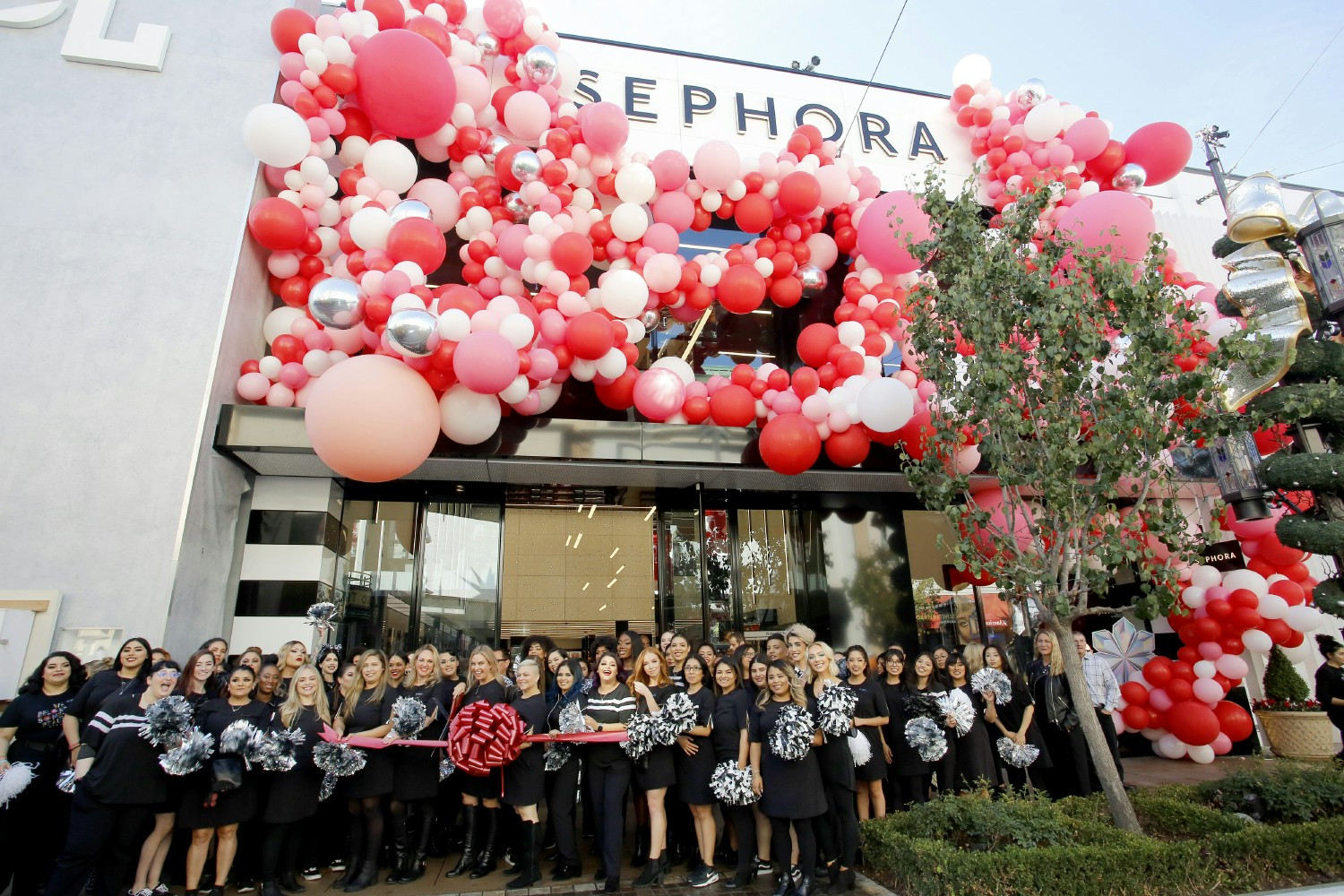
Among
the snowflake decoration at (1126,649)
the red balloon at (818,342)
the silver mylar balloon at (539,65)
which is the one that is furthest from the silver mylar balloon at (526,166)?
the snowflake decoration at (1126,649)

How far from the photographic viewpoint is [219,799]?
16.1 ft

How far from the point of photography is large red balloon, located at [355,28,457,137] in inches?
279

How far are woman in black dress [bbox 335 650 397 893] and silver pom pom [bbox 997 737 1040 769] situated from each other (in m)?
5.00

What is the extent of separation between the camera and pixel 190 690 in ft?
17.5

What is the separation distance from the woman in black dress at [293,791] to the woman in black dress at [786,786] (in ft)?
10.2

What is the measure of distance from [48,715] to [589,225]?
19.6 feet

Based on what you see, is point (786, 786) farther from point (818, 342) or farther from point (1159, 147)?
point (1159, 147)

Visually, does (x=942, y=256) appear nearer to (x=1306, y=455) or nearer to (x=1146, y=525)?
(x=1146, y=525)

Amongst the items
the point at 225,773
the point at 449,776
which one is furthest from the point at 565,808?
the point at 225,773

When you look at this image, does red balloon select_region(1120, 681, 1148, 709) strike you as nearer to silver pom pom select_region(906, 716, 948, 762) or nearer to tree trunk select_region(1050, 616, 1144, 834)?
tree trunk select_region(1050, 616, 1144, 834)

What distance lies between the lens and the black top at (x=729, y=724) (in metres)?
5.21

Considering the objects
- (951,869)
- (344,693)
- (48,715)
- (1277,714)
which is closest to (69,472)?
(48,715)

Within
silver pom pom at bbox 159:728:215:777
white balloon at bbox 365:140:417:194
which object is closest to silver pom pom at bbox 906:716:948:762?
silver pom pom at bbox 159:728:215:777

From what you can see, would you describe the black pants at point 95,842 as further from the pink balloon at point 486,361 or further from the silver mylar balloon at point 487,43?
the silver mylar balloon at point 487,43
